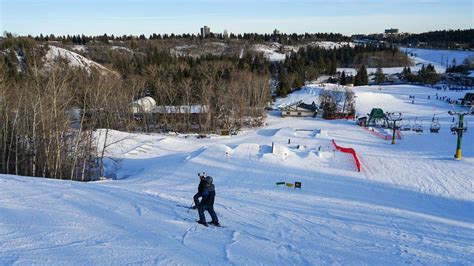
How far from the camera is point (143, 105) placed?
2200 inches

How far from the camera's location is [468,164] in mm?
27297

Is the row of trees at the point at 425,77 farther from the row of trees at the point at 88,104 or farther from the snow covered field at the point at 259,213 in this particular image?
the snow covered field at the point at 259,213

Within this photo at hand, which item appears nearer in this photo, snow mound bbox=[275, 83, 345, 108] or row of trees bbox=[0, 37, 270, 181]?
row of trees bbox=[0, 37, 270, 181]

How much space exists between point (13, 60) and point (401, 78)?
317ft

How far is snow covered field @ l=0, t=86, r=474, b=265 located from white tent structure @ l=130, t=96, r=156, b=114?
78.6ft

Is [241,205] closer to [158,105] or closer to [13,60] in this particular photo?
[158,105]

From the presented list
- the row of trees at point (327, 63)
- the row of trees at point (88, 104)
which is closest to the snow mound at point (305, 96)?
the row of trees at point (327, 63)

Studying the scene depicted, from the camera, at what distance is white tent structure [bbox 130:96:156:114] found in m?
54.8

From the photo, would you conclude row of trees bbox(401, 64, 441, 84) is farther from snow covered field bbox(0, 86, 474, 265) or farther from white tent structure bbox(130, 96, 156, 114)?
snow covered field bbox(0, 86, 474, 265)

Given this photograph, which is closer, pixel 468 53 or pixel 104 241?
pixel 104 241

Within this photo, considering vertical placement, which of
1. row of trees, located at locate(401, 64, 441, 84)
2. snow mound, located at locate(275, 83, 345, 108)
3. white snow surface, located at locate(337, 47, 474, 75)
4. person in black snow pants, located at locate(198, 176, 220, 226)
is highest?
white snow surface, located at locate(337, 47, 474, 75)

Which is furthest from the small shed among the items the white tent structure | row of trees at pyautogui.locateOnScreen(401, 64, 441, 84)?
row of trees at pyautogui.locateOnScreen(401, 64, 441, 84)

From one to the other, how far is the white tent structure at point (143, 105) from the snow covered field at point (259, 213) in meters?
24.0

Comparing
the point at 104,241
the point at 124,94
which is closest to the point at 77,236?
the point at 104,241
